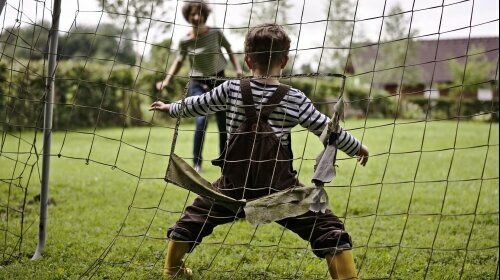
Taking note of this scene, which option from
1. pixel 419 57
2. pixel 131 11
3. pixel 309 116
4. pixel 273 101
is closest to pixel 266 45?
pixel 273 101

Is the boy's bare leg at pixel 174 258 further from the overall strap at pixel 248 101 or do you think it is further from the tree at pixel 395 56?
the tree at pixel 395 56

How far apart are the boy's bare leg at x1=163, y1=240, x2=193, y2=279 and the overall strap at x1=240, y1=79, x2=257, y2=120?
27.6 inches

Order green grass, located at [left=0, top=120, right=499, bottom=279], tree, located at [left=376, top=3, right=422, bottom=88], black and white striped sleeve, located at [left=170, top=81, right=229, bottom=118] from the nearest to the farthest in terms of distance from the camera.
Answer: black and white striped sleeve, located at [left=170, top=81, right=229, bottom=118]
green grass, located at [left=0, top=120, right=499, bottom=279]
tree, located at [left=376, top=3, right=422, bottom=88]

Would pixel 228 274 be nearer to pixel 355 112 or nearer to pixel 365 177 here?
pixel 365 177

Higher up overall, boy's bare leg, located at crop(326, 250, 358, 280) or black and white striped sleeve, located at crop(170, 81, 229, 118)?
black and white striped sleeve, located at crop(170, 81, 229, 118)

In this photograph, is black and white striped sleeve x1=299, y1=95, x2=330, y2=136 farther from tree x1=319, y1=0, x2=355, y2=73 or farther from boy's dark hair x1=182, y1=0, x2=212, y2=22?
tree x1=319, y1=0, x2=355, y2=73

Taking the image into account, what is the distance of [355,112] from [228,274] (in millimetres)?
17454

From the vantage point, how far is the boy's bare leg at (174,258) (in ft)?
8.52

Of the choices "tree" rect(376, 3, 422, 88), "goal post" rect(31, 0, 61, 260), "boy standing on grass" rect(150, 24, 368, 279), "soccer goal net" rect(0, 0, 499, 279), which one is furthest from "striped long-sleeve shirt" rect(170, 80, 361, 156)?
"tree" rect(376, 3, 422, 88)

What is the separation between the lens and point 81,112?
1298 cm

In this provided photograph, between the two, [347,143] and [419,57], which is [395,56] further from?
[347,143]

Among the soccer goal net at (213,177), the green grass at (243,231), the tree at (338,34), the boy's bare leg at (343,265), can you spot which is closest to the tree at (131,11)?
the soccer goal net at (213,177)

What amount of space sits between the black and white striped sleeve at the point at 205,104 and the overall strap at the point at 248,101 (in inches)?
3.8

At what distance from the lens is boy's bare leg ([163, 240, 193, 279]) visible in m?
2.60
